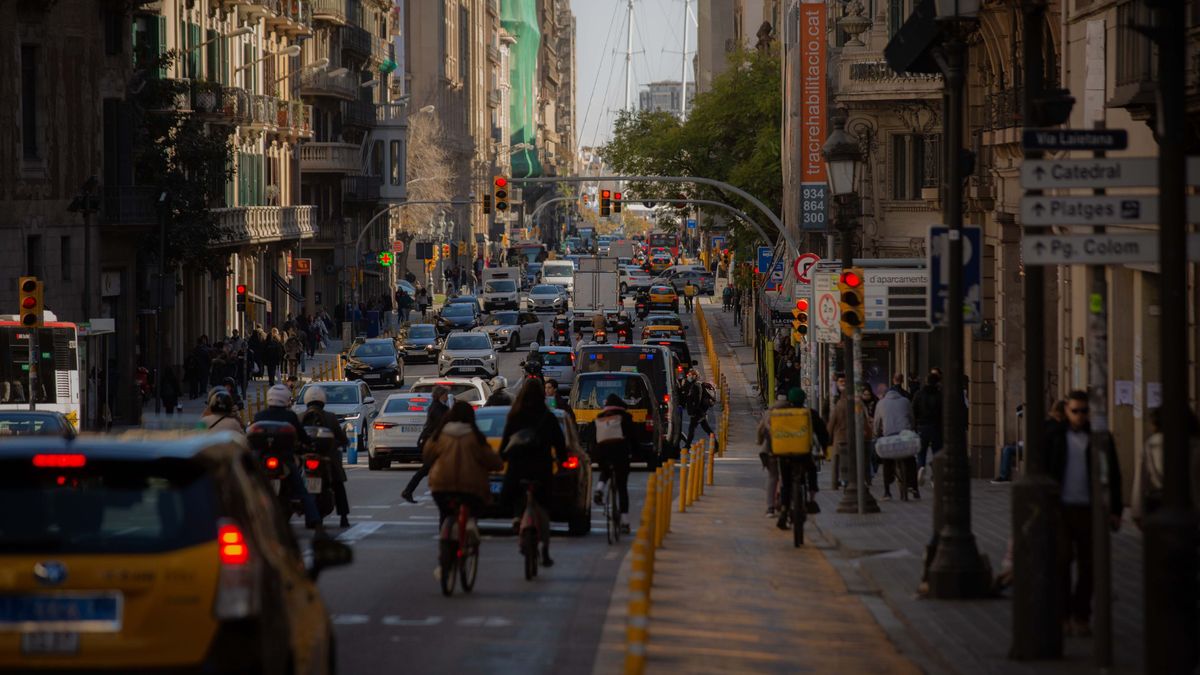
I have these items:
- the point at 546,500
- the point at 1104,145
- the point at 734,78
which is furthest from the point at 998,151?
the point at 734,78

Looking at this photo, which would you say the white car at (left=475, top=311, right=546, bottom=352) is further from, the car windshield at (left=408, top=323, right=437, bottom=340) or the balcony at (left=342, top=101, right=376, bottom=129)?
the balcony at (left=342, top=101, right=376, bottom=129)

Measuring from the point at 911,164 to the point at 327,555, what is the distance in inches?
1508

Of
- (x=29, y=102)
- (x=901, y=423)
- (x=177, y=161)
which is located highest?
(x=29, y=102)

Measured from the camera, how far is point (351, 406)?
42.0 meters

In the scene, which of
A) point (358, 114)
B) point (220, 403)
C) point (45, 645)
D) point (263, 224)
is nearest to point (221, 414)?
point (220, 403)

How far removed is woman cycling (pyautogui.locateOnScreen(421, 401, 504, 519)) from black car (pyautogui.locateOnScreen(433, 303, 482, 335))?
203 ft

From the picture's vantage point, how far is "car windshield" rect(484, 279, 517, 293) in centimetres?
9288

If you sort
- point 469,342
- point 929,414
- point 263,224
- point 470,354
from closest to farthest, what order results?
point 929,414, point 470,354, point 469,342, point 263,224

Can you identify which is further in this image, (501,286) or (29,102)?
(501,286)

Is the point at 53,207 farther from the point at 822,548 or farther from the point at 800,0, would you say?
the point at 822,548

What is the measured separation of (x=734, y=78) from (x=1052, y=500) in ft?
213

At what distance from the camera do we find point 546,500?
59.8ft

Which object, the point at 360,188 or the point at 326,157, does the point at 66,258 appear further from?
the point at 360,188

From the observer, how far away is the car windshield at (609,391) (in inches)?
1387
